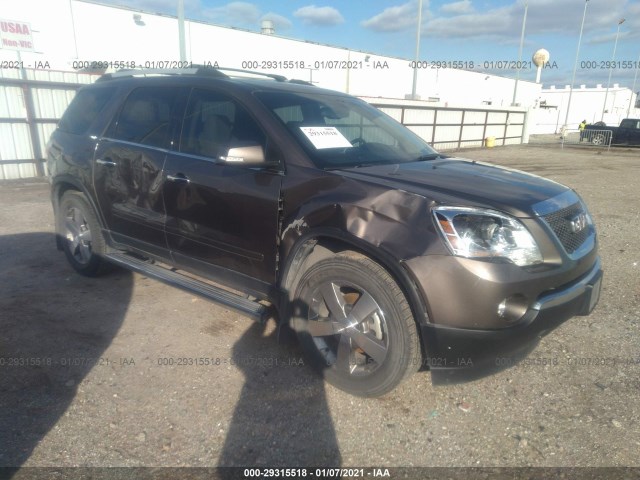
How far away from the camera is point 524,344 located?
2.41 m

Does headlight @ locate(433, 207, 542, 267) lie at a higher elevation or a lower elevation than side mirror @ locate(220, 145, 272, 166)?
lower

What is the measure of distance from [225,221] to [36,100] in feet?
36.0

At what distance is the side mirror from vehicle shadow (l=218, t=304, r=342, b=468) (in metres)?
1.33

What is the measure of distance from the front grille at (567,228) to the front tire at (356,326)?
0.94 metres

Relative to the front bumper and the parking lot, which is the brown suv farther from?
the parking lot

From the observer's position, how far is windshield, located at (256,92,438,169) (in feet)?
9.83

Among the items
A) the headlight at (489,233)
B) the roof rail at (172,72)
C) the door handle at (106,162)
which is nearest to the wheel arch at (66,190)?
the door handle at (106,162)

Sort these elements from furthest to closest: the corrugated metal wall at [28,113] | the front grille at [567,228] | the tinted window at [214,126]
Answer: the corrugated metal wall at [28,113] < the tinted window at [214,126] < the front grille at [567,228]

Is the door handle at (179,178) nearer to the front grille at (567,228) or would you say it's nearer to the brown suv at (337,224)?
the brown suv at (337,224)

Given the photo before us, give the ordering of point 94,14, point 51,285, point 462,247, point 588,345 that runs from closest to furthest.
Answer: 1. point 462,247
2. point 588,345
3. point 51,285
4. point 94,14

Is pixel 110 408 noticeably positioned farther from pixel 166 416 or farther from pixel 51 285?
pixel 51 285

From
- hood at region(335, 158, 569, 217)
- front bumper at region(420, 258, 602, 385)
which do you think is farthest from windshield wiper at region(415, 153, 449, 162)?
front bumper at region(420, 258, 602, 385)

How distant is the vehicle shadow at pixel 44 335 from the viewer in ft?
8.15

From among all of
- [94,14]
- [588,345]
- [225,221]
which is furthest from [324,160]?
[94,14]
